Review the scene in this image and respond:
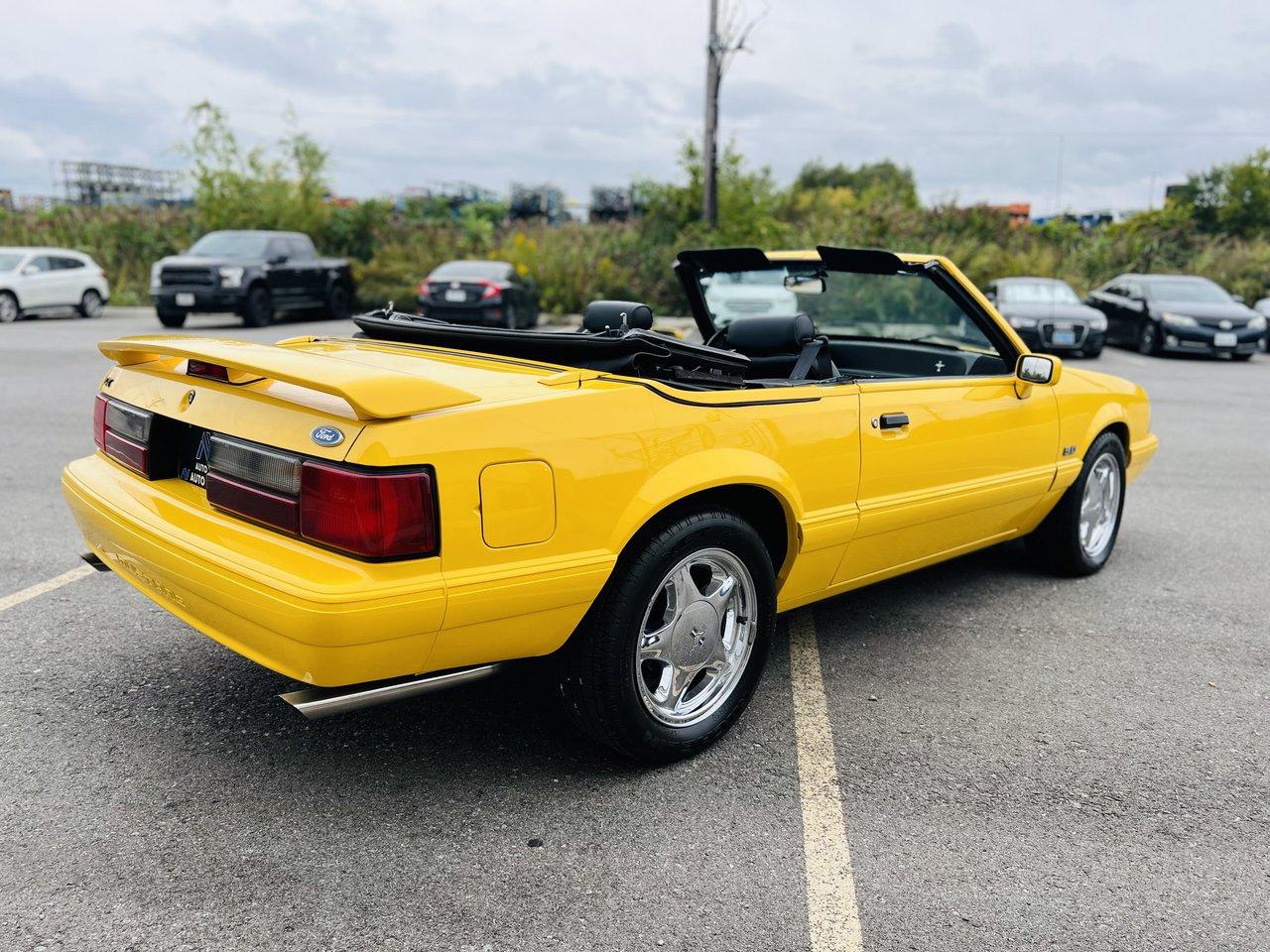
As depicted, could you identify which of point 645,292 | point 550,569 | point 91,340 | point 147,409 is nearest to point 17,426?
point 147,409

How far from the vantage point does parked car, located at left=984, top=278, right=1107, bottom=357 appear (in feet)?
50.0

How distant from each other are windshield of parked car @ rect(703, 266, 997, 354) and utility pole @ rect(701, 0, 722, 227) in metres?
14.1

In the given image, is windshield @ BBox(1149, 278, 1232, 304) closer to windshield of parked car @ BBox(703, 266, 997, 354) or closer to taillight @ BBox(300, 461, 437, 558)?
windshield of parked car @ BBox(703, 266, 997, 354)

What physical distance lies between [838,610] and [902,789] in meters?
1.51

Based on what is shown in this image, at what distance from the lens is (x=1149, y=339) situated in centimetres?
1697

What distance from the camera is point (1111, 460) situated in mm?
4879

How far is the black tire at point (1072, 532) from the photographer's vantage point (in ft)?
15.2

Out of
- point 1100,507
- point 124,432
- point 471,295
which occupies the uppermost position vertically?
point 124,432

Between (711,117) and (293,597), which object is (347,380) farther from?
(711,117)

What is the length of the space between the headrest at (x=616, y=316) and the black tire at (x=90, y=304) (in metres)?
19.4

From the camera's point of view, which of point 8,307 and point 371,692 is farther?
point 8,307

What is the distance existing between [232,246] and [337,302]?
112 inches

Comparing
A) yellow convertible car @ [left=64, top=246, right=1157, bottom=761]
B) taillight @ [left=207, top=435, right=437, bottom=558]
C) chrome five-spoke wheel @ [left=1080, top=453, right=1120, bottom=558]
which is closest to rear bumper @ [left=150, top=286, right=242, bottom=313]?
yellow convertible car @ [left=64, top=246, right=1157, bottom=761]

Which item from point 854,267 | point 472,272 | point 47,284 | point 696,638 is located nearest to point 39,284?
point 47,284
